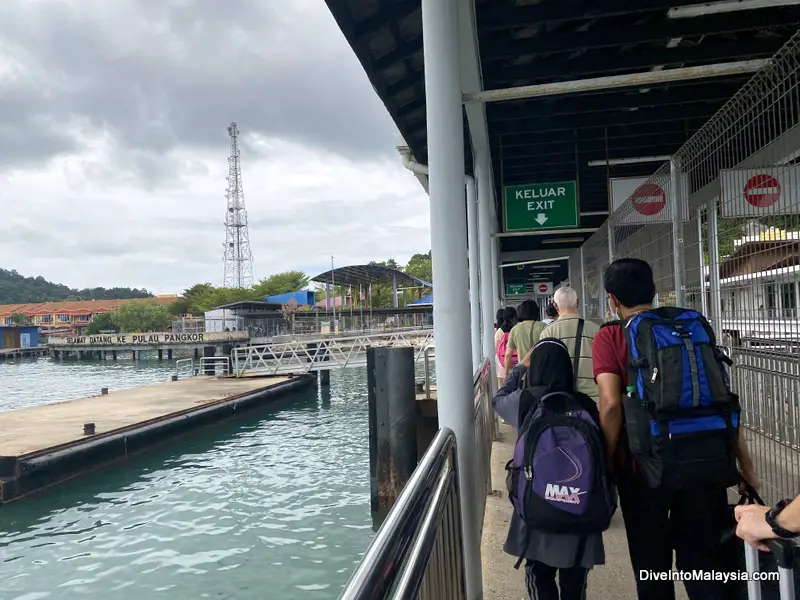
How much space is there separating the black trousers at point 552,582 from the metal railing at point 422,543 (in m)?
0.33

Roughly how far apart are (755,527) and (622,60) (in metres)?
5.15

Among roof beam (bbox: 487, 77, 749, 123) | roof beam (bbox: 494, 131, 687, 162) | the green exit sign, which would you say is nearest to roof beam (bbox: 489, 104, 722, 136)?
roof beam (bbox: 487, 77, 749, 123)

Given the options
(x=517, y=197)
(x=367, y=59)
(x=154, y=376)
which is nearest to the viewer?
(x=367, y=59)

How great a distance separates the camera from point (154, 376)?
36.7 m

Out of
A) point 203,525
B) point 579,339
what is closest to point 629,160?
point 579,339

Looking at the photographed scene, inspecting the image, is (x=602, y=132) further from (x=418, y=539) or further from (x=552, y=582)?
(x=418, y=539)

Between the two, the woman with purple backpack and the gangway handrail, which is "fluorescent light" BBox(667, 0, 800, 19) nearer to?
the woman with purple backpack

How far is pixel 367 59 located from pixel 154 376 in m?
36.0

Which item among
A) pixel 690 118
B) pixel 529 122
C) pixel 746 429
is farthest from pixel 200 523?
pixel 690 118

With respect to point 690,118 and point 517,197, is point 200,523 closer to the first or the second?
point 517,197

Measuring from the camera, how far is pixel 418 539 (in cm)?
156

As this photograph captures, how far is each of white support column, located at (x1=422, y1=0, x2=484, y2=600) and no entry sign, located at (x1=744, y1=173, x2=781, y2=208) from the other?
137 centimetres

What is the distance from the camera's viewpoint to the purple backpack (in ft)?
7.30

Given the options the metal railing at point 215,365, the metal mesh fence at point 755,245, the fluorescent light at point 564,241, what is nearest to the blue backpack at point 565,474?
the metal mesh fence at point 755,245
